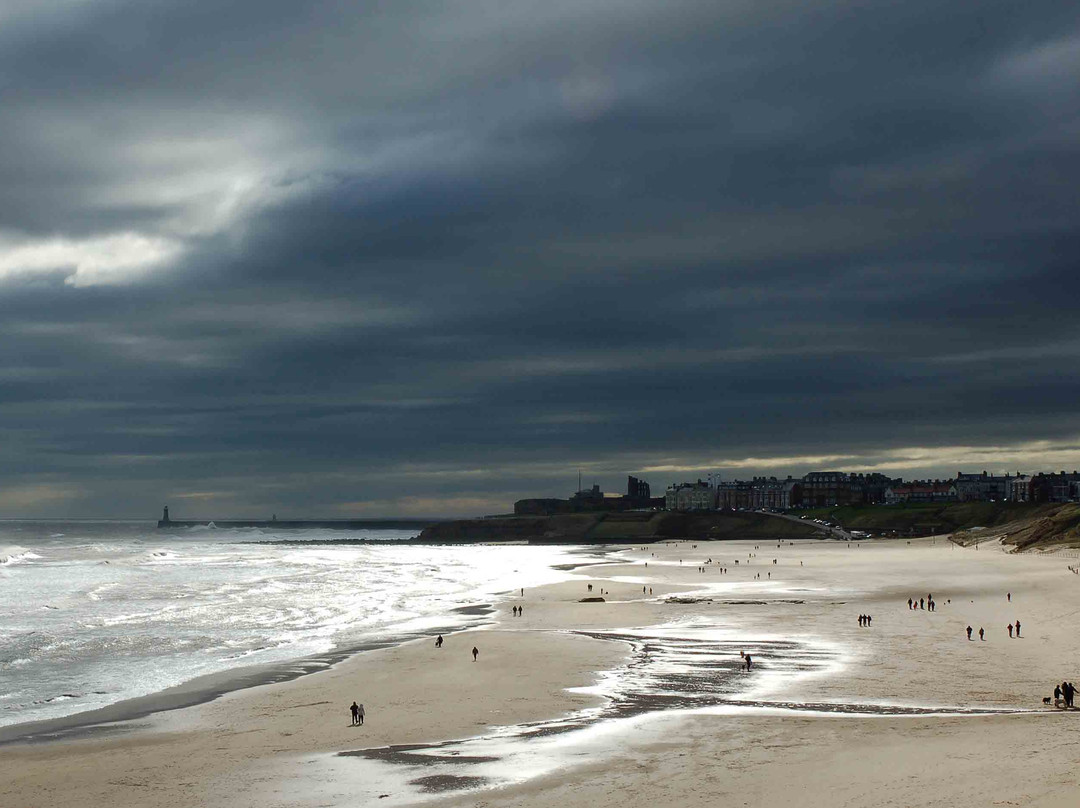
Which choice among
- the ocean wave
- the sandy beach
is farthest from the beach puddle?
the ocean wave

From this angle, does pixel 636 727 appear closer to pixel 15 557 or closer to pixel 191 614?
pixel 191 614

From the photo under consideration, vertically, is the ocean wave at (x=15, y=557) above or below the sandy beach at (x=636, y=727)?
below

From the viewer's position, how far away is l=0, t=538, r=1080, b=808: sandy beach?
22922 mm

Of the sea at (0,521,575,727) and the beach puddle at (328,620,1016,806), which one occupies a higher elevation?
the beach puddle at (328,620,1016,806)

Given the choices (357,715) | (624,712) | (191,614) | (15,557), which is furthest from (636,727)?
(15,557)

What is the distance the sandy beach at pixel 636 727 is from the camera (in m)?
22.9

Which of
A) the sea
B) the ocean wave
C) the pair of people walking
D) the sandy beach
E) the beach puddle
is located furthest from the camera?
the ocean wave

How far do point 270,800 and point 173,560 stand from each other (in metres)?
118

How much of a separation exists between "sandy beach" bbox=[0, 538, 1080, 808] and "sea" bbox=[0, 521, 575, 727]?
19.1 feet

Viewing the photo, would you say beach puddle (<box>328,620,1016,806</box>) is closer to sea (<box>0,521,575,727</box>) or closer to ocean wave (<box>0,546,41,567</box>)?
sea (<box>0,521,575,727</box>)

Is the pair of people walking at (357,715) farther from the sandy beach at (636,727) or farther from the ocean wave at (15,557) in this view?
the ocean wave at (15,557)

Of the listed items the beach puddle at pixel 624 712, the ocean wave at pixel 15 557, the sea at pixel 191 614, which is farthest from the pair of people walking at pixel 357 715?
the ocean wave at pixel 15 557

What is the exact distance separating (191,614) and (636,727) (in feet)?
142

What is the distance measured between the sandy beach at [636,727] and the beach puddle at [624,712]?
122mm
